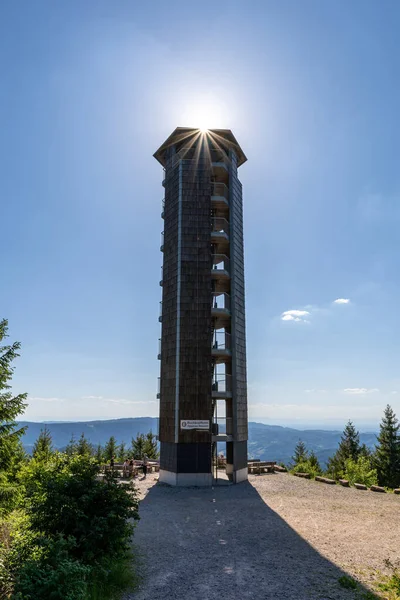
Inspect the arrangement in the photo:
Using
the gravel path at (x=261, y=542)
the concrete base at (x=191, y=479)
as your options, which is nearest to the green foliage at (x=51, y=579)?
the gravel path at (x=261, y=542)

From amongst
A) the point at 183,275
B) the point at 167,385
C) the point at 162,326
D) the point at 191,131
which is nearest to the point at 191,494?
the point at 167,385

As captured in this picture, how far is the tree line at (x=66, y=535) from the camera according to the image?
8859 mm

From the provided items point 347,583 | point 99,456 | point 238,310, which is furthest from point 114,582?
point 238,310

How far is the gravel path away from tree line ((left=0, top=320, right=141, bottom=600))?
4.04ft

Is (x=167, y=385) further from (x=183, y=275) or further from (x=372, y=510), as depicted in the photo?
(x=372, y=510)

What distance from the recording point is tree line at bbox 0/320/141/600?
8.86 m

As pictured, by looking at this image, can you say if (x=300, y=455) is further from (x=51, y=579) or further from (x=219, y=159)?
(x=51, y=579)

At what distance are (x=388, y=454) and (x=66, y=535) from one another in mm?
51598

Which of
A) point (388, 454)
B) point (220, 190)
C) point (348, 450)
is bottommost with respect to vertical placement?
point (348, 450)

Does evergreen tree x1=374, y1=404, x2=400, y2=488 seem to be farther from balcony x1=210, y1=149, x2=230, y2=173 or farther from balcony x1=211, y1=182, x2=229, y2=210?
balcony x1=210, y1=149, x2=230, y2=173

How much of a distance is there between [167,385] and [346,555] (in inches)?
808

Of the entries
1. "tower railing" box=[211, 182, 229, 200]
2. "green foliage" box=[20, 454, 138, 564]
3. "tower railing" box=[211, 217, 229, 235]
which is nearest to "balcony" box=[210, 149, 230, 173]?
"tower railing" box=[211, 182, 229, 200]

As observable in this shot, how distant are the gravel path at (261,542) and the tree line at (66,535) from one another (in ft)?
4.04

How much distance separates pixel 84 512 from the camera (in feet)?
39.3
